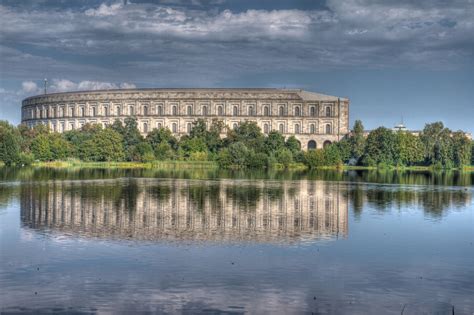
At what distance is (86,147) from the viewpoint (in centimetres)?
9075

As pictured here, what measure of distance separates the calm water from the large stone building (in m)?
85.2

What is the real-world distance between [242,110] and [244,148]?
31790mm

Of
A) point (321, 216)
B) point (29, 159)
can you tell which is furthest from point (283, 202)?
point (29, 159)

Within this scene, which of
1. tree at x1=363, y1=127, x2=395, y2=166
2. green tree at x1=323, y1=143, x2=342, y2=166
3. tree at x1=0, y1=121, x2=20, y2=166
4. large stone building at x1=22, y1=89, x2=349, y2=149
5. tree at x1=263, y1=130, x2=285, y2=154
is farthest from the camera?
large stone building at x1=22, y1=89, x2=349, y2=149

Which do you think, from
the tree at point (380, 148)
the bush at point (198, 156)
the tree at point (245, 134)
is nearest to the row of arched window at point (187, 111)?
the tree at point (245, 134)

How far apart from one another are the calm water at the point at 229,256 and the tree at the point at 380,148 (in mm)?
63102

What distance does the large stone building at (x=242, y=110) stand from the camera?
115 m

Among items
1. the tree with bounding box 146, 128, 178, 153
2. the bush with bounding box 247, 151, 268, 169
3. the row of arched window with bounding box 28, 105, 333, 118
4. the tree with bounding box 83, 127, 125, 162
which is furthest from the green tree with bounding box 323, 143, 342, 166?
the tree with bounding box 83, 127, 125, 162

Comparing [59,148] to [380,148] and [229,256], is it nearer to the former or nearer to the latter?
[380,148]

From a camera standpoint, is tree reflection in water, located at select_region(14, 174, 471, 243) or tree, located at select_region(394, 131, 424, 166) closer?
tree reflection in water, located at select_region(14, 174, 471, 243)

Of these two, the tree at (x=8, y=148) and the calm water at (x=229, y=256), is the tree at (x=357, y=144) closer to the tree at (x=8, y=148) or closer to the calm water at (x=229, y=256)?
the tree at (x=8, y=148)

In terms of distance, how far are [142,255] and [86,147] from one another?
3032 inches

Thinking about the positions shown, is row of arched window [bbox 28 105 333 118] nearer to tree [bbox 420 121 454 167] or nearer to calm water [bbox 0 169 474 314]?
tree [bbox 420 121 454 167]

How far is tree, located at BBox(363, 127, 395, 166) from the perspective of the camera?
92250 millimetres
